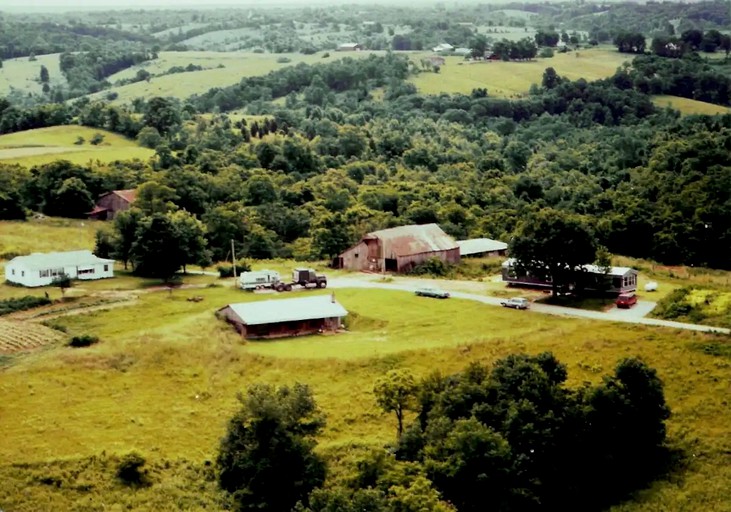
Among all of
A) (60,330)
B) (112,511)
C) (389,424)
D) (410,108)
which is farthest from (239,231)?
(410,108)

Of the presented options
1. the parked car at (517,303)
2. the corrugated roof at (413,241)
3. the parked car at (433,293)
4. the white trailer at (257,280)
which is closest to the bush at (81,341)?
the white trailer at (257,280)

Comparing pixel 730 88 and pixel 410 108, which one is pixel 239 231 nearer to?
pixel 410 108

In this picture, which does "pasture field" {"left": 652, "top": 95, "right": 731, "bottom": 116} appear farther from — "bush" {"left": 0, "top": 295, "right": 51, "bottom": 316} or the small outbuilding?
"bush" {"left": 0, "top": 295, "right": 51, "bottom": 316}

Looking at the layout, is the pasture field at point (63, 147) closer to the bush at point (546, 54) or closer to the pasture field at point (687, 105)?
the pasture field at point (687, 105)

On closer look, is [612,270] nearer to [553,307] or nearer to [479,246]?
[553,307]

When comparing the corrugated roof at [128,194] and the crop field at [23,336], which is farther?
the corrugated roof at [128,194]

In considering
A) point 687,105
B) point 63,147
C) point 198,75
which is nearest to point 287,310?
point 63,147

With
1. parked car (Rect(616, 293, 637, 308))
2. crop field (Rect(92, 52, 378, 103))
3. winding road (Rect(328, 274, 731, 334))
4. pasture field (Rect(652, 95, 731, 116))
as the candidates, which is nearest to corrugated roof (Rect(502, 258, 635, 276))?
parked car (Rect(616, 293, 637, 308))
